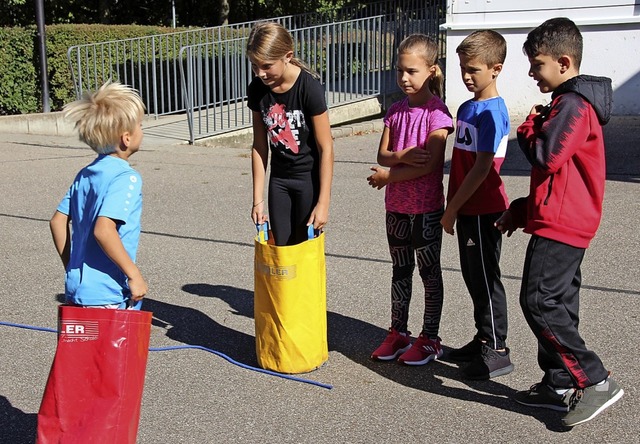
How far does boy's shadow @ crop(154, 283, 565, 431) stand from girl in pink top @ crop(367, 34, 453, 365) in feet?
0.35

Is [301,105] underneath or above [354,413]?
above

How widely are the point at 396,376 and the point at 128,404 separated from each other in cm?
160

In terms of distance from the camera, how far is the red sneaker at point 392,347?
14.5 feet

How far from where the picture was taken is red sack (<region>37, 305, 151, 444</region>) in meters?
2.96

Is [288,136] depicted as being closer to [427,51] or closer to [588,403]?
[427,51]

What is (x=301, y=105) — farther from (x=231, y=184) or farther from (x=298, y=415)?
(x=231, y=184)

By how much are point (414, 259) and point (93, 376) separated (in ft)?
6.31

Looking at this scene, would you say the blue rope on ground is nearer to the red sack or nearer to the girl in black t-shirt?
the girl in black t-shirt

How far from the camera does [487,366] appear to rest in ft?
13.6

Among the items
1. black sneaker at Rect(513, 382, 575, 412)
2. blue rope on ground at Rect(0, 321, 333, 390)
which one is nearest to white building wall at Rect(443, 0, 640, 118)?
blue rope on ground at Rect(0, 321, 333, 390)

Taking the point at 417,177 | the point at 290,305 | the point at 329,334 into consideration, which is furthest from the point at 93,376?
the point at 329,334

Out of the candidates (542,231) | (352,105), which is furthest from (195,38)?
(542,231)

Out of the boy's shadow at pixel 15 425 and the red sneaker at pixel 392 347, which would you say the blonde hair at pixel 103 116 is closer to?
the boy's shadow at pixel 15 425

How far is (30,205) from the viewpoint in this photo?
27.2 feet
